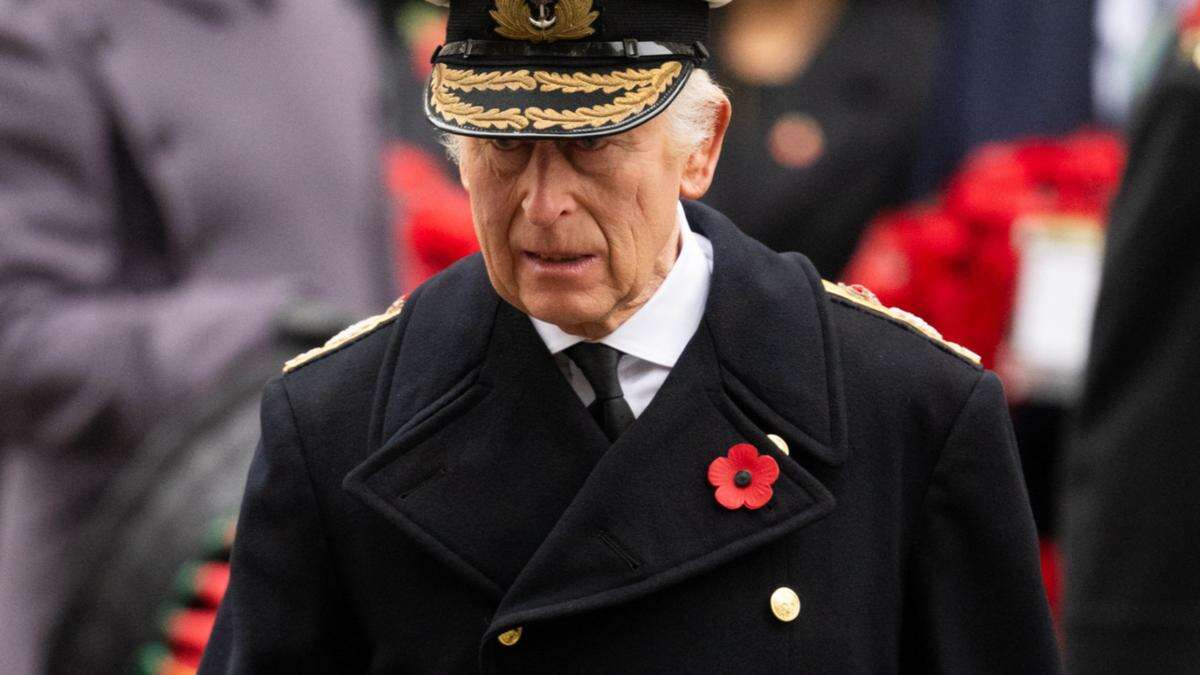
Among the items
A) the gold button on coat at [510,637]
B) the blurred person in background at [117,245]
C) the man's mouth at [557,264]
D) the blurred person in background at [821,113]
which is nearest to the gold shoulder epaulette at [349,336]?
the man's mouth at [557,264]

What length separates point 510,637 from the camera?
3119 mm

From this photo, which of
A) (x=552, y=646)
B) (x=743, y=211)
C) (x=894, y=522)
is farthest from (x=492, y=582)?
(x=743, y=211)

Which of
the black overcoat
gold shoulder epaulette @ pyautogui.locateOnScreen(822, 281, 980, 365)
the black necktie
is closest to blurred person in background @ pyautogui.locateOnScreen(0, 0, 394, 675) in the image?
the black overcoat

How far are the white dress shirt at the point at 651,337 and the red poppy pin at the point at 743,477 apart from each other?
14 centimetres

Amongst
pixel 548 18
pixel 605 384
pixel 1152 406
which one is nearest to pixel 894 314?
pixel 605 384

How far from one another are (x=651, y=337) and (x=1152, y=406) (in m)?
1.75

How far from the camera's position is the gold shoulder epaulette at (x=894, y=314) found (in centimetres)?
328

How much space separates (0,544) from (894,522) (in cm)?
256

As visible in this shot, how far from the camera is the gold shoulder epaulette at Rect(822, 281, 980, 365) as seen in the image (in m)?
3.28

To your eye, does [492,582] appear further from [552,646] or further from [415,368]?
[415,368]

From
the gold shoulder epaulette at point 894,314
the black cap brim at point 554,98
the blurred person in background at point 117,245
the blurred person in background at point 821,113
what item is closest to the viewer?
the black cap brim at point 554,98

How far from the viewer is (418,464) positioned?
3.19 meters

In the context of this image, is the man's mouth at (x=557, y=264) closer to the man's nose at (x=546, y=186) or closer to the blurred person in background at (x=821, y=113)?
the man's nose at (x=546, y=186)

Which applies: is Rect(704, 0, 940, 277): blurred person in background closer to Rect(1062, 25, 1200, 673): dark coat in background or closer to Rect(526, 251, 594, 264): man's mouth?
Rect(1062, 25, 1200, 673): dark coat in background
